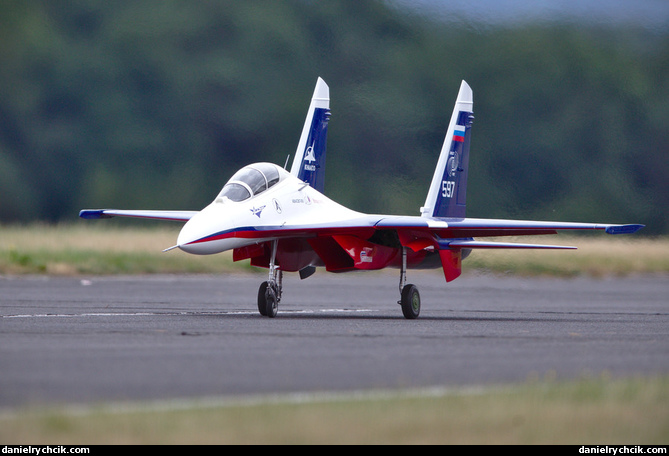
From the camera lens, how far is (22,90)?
38.4m

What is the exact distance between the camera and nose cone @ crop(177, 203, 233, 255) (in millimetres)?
14234

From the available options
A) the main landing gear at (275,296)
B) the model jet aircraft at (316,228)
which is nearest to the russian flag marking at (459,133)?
the model jet aircraft at (316,228)

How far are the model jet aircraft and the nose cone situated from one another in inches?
0.5

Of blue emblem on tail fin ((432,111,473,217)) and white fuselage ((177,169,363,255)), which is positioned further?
blue emblem on tail fin ((432,111,473,217))

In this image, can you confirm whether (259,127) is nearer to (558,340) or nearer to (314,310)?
(314,310)

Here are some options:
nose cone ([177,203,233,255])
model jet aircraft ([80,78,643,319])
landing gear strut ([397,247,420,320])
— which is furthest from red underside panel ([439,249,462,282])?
nose cone ([177,203,233,255])

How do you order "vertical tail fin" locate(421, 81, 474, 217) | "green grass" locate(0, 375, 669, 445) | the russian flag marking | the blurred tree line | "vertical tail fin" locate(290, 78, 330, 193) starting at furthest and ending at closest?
the blurred tree line, the russian flag marking, "vertical tail fin" locate(421, 81, 474, 217), "vertical tail fin" locate(290, 78, 330, 193), "green grass" locate(0, 375, 669, 445)

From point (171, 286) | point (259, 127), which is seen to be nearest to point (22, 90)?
point (259, 127)

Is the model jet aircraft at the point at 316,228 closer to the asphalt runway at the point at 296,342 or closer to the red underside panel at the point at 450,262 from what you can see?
the red underside panel at the point at 450,262

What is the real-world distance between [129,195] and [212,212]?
766 inches

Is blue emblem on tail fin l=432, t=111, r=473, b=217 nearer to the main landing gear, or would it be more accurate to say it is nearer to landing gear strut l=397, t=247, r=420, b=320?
the main landing gear

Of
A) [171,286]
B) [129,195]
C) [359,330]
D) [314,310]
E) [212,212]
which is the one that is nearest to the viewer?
[359,330]

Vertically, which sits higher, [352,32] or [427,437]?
[352,32]

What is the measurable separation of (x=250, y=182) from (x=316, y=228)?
117 centimetres
